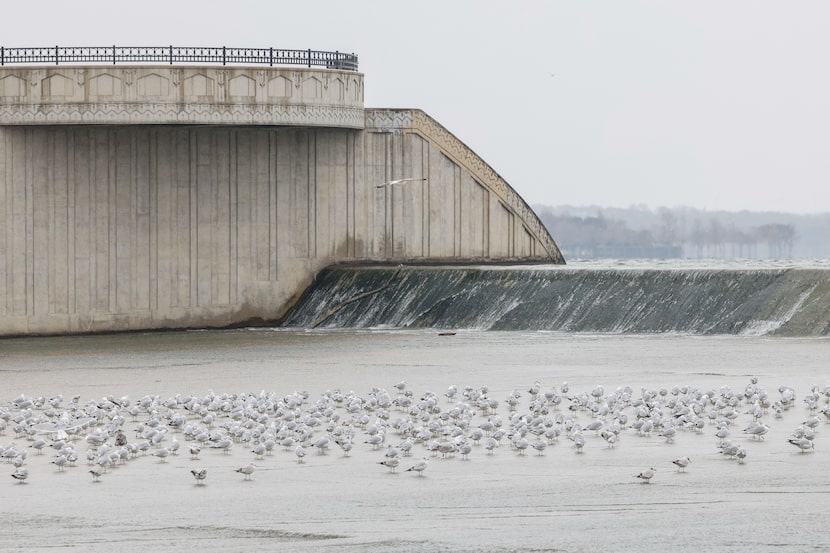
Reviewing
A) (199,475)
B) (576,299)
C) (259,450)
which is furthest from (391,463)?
(576,299)

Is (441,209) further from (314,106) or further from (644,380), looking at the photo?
(644,380)

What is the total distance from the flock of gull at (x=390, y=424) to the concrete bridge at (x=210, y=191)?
15327 mm

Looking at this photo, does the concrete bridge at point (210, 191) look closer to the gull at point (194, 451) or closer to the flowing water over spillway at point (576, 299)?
the flowing water over spillway at point (576, 299)

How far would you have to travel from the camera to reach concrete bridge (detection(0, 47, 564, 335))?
3634 centimetres

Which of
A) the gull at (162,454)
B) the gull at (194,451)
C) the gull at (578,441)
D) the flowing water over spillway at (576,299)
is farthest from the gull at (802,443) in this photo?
the flowing water over spillway at (576,299)

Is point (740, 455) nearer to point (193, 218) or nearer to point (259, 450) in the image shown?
point (259, 450)

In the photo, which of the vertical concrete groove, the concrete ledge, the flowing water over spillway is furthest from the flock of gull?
the vertical concrete groove

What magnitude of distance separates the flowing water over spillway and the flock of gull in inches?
442

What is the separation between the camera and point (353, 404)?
19.7 m

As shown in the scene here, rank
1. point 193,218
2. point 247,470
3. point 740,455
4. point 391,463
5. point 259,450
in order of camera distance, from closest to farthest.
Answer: point 247,470 < point 391,463 < point 740,455 < point 259,450 < point 193,218

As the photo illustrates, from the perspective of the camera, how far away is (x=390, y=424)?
1884 cm

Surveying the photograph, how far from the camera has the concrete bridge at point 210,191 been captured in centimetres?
3634

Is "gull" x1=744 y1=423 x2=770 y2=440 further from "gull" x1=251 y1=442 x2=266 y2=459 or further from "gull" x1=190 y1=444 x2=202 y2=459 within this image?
"gull" x1=190 y1=444 x2=202 y2=459

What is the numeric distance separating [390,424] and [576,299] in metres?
17.7
